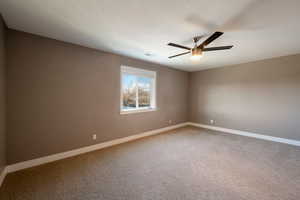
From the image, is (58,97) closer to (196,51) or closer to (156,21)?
(156,21)

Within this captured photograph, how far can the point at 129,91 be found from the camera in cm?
390

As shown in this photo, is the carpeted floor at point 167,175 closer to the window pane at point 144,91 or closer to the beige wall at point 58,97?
the beige wall at point 58,97

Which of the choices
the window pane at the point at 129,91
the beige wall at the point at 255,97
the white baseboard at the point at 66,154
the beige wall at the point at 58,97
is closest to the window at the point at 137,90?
the window pane at the point at 129,91

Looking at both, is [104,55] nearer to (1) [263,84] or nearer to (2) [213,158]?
(2) [213,158]

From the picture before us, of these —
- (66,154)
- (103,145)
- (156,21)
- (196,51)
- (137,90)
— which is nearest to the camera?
(156,21)

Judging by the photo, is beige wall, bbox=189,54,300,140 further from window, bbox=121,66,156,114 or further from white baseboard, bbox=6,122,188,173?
white baseboard, bbox=6,122,188,173

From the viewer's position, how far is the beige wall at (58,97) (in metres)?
2.24

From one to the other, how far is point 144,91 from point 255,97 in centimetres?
353

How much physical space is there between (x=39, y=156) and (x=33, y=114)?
80cm

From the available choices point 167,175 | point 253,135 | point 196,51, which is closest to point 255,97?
point 253,135

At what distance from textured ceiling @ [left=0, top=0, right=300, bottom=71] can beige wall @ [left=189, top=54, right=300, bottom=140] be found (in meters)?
1.21

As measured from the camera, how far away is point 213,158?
274cm

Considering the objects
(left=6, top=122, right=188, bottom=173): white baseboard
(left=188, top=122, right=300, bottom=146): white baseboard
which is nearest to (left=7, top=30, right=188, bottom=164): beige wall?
(left=6, top=122, right=188, bottom=173): white baseboard

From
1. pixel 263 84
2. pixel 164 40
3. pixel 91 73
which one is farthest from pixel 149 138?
pixel 263 84
